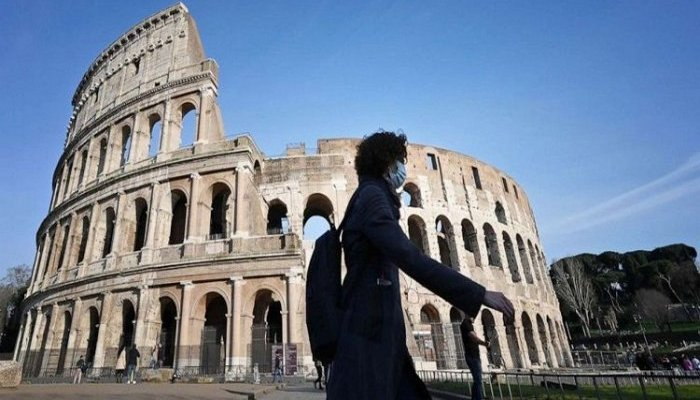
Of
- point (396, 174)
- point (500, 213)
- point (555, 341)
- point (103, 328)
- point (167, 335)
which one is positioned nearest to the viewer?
point (396, 174)

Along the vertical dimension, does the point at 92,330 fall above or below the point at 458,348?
above

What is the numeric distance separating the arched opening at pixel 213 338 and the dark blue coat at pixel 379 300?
16013mm

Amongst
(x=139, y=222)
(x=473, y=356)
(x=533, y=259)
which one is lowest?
(x=473, y=356)

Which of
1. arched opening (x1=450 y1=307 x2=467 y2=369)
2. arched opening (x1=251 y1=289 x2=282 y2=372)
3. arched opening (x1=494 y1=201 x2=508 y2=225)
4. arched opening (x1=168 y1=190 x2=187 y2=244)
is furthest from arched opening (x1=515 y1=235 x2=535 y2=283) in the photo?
arched opening (x1=168 y1=190 x2=187 y2=244)

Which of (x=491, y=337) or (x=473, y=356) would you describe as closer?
(x=473, y=356)

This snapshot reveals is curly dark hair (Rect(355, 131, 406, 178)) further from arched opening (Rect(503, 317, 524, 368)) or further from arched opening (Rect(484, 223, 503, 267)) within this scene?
arched opening (Rect(484, 223, 503, 267))

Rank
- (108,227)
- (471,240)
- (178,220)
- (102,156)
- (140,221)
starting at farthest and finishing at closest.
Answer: (471,240) → (102,156) → (140,221) → (108,227) → (178,220)

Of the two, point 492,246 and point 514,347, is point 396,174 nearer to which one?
point 514,347

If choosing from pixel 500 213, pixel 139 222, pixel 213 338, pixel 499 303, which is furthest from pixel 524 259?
pixel 499 303

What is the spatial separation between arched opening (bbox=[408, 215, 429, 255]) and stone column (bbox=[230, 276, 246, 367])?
10786mm

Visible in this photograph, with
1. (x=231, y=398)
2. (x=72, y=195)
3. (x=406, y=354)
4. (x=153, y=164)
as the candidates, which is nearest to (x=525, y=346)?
(x=231, y=398)

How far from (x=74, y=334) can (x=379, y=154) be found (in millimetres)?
22365

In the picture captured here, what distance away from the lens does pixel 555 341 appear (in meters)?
27.2

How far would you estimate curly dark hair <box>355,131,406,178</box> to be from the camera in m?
1.97
